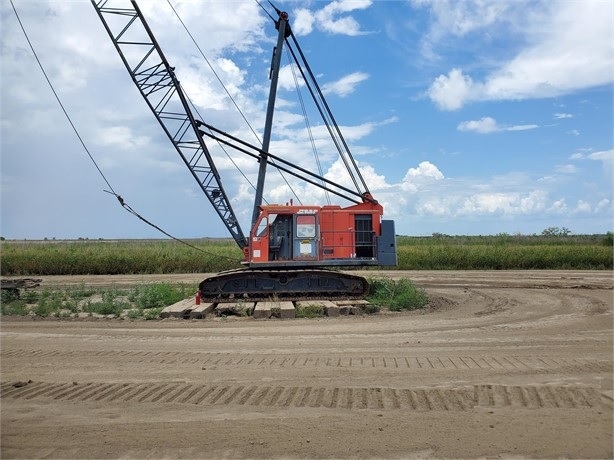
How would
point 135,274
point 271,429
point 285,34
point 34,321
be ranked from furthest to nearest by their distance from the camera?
1. point 135,274
2. point 285,34
3. point 34,321
4. point 271,429

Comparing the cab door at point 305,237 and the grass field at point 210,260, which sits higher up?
the cab door at point 305,237

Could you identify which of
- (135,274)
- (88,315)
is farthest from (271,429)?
(135,274)

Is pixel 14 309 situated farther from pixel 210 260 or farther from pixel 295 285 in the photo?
pixel 210 260

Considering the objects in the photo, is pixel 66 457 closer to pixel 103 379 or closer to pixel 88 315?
pixel 103 379

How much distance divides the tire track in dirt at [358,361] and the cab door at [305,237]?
7.36 m

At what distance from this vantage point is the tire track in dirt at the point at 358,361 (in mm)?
7602

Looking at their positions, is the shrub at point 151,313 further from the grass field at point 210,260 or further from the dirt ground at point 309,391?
the grass field at point 210,260

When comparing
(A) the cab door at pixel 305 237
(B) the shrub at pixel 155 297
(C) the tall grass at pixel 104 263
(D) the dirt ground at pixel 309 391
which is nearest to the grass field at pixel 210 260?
(C) the tall grass at pixel 104 263

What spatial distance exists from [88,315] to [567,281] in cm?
1896

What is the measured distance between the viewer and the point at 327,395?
6.15 metres

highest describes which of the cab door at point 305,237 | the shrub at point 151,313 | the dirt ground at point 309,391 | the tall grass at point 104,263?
the cab door at point 305,237

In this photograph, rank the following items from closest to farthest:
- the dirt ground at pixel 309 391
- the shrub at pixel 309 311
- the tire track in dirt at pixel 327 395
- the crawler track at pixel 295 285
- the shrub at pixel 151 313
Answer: the dirt ground at pixel 309 391 < the tire track in dirt at pixel 327 395 < the shrub at pixel 151 313 < the shrub at pixel 309 311 < the crawler track at pixel 295 285

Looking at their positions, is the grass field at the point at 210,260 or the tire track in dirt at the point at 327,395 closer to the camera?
the tire track in dirt at the point at 327,395

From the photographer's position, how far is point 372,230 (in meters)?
16.5
